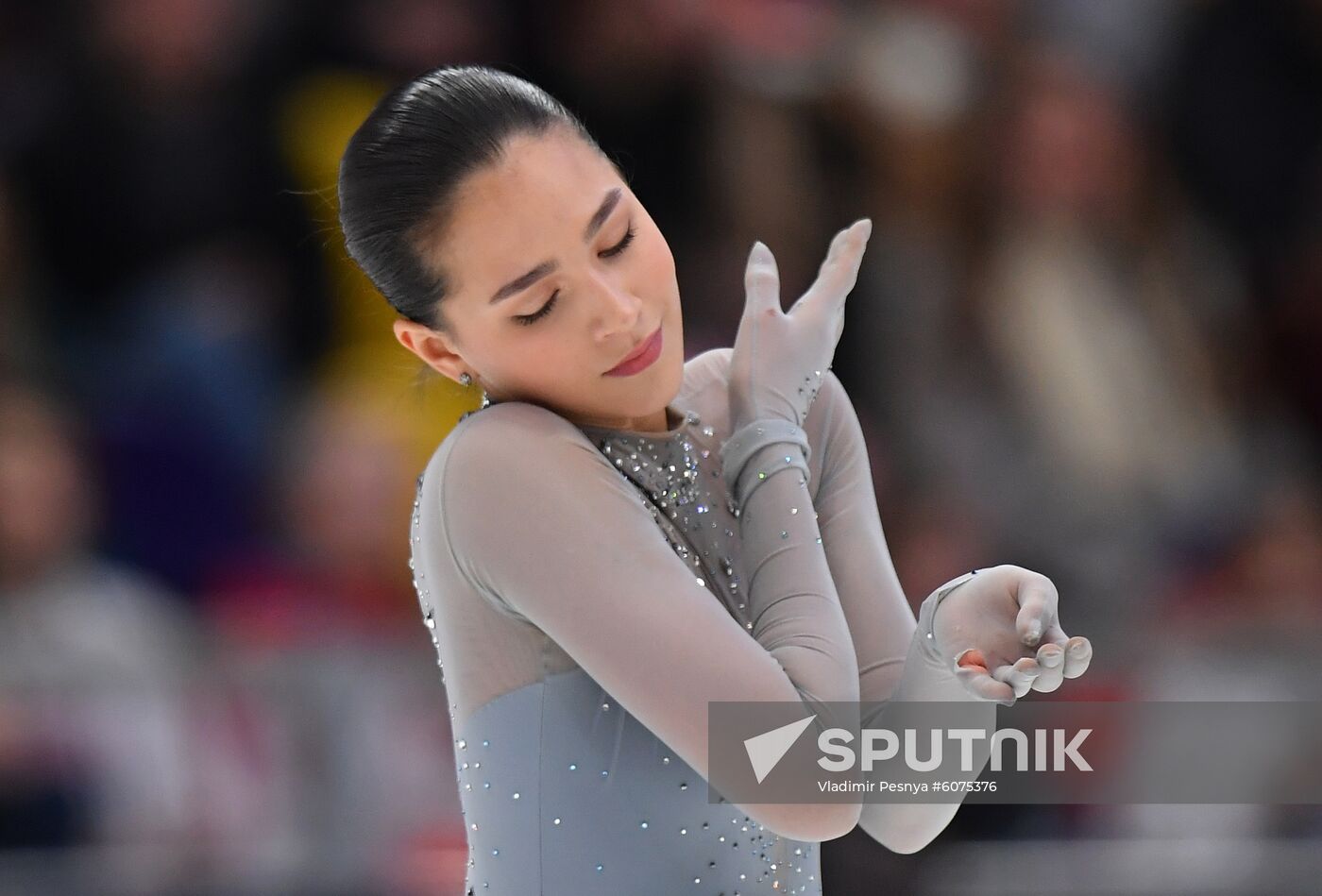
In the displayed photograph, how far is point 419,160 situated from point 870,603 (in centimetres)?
62

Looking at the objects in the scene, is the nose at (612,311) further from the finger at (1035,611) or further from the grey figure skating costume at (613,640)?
the finger at (1035,611)

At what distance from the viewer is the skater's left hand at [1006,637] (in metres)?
1.47

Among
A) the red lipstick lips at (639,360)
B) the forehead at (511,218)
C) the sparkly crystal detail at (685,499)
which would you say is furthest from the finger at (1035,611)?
the forehead at (511,218)

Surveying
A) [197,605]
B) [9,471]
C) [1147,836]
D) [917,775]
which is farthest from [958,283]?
[917,775]

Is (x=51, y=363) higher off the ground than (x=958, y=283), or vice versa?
(x=958, y=283)

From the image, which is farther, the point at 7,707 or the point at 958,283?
the point at 958,283

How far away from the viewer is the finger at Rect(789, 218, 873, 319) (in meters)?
1.83

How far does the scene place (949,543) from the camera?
3879 millimetres

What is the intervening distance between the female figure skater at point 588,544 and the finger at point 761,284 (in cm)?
6

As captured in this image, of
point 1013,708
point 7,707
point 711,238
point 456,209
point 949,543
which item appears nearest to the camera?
point 456,209

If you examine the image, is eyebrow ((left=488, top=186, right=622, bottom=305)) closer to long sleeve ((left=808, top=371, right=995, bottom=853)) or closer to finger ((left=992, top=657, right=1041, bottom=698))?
long sleeve ((left=808, top=371, right=995, bottom=853))

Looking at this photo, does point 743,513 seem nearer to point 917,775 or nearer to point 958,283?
point 917,775

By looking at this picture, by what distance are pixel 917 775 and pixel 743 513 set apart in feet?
1.05

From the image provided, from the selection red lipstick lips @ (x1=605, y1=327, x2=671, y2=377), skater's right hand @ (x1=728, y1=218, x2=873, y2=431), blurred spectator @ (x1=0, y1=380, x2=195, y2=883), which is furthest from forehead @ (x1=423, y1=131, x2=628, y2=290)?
blurred spectator @ (x1=0, y1=380, x2=195, y2=883)
